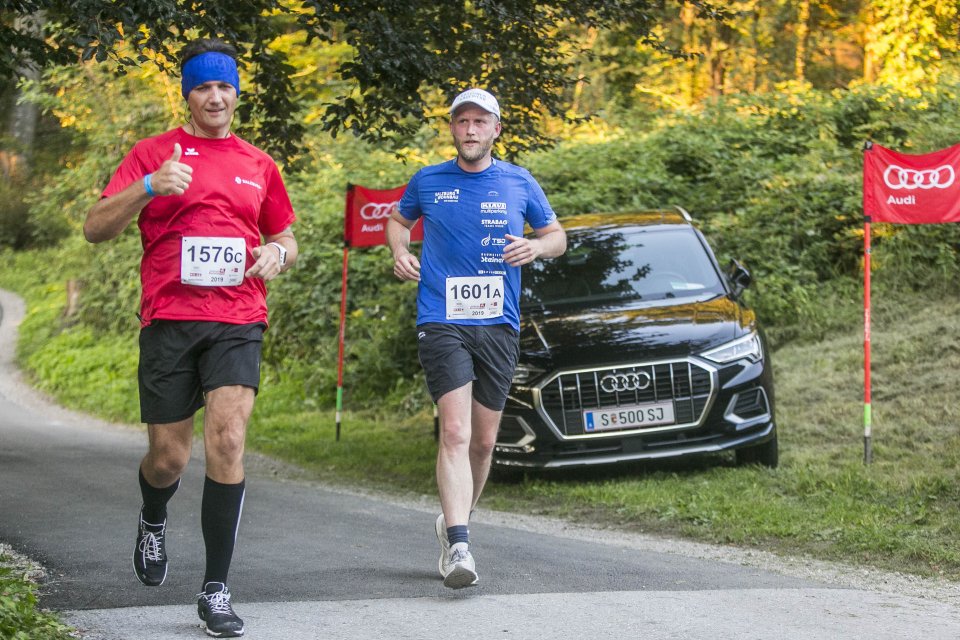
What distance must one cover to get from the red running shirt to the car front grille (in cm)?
424

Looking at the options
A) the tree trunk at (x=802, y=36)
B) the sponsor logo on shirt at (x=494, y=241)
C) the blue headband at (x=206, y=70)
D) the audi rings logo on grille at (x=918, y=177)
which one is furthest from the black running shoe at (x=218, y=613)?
the tree trunk at (x=802, y=36)

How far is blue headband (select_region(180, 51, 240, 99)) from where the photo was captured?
4.99m

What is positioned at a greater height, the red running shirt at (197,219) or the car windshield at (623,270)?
the red running shirt at (197,219)

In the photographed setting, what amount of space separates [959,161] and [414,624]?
21.7 ft

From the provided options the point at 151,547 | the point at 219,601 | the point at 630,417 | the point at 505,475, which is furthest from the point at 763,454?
the point at 219,601

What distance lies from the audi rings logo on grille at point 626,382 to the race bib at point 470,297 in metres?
3.18

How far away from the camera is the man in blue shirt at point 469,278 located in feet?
19.3

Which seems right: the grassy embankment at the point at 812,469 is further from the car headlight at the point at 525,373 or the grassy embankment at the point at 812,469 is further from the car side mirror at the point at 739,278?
the car side mirror at the point at 739,278

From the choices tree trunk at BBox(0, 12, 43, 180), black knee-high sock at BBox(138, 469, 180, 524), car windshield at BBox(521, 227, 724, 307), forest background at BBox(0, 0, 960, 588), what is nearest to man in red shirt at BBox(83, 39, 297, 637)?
black knee-high sock at BBox(138, 469, 180, 524)

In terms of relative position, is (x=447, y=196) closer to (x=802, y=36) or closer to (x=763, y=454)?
(x=763, y=454)

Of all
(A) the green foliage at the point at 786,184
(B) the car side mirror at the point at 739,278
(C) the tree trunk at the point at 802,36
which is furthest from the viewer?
(C) the tree trunk at the point at 802,36

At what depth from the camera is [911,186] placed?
980 centimetres

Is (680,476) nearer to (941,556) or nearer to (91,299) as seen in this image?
(941,556)

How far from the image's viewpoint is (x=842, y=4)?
29781 mm
